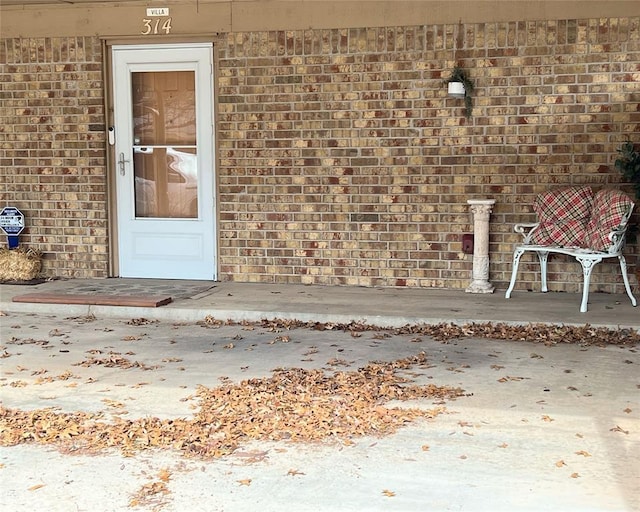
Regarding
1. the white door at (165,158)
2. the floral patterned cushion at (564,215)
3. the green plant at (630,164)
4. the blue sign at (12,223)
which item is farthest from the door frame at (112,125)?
the green plant at (630,164)

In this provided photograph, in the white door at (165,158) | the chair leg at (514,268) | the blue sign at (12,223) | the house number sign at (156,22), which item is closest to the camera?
the chair leg at (514,268)

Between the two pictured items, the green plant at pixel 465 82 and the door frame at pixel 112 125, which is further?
the door frame at pixel 112 125

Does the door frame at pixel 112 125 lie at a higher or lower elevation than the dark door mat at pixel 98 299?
higher

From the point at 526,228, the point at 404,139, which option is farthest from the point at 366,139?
the point at 526,228

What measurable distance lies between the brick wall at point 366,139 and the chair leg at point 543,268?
0.39ft

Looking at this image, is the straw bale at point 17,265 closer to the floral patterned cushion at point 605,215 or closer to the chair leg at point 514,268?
the chair leg at point 514,268

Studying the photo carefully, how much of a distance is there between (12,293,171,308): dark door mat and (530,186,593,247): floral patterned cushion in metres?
3.31

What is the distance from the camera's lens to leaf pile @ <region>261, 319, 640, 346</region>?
17.1 feet

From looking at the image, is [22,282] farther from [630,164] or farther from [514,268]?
[630,164]

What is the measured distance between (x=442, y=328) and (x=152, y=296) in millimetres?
2595

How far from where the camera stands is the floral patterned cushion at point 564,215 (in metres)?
6.32

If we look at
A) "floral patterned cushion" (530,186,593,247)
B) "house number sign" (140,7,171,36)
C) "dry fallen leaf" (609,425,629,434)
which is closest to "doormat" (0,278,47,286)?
"house number sign" (140,7,171,36)

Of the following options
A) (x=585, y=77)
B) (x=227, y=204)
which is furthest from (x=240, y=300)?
(x=585, y=77)

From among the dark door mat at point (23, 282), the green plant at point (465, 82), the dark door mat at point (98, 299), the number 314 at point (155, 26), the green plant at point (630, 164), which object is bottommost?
the dark door mat at point (98, 299)
